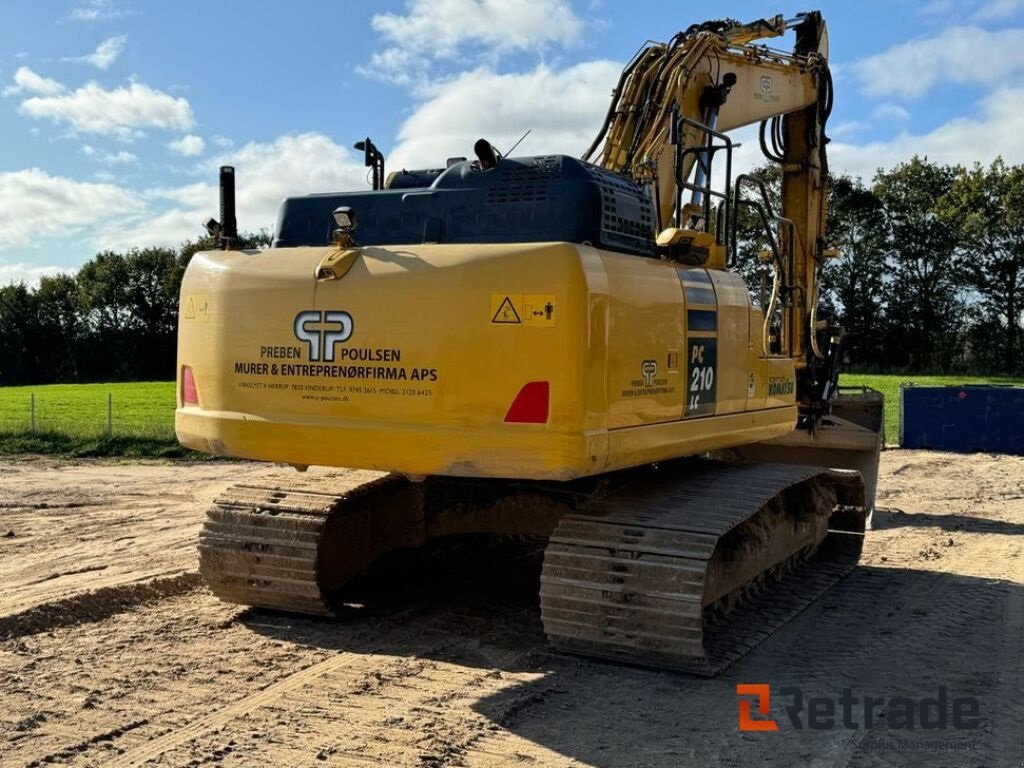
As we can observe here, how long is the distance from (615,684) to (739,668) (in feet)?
2.66

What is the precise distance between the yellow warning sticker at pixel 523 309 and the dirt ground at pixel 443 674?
1850mm

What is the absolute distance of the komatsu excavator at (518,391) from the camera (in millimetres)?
5020

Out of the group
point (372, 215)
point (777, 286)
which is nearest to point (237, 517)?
point (372, 215)

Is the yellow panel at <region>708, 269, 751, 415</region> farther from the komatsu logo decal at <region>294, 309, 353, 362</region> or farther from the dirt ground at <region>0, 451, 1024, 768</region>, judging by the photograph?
the komatsu logo decal at <region>294, 309, 353, 362</region>

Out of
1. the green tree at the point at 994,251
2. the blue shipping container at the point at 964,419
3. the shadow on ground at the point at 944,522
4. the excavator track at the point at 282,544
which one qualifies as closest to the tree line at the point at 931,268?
the green tree at the point at 994,251

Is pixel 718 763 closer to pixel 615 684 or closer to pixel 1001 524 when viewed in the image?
pixel 615 684

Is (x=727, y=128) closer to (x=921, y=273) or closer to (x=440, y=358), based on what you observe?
(x=440, y=358)

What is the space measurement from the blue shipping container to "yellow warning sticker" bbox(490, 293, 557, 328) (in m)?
14.4

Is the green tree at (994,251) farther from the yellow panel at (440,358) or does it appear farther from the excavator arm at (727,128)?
the yellow panel at (440,358)

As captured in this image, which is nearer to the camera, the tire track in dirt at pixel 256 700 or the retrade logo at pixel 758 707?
the tire track in dirt at pixel 256 700

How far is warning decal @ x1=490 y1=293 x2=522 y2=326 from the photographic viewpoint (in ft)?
16.4

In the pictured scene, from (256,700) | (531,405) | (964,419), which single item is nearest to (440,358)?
(531,405)

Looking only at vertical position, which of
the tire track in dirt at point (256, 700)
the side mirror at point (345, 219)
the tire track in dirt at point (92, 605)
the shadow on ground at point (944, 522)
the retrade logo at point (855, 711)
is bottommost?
the shadow on ground at point (944, 522)

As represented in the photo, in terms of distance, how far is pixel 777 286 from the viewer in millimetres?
8453
